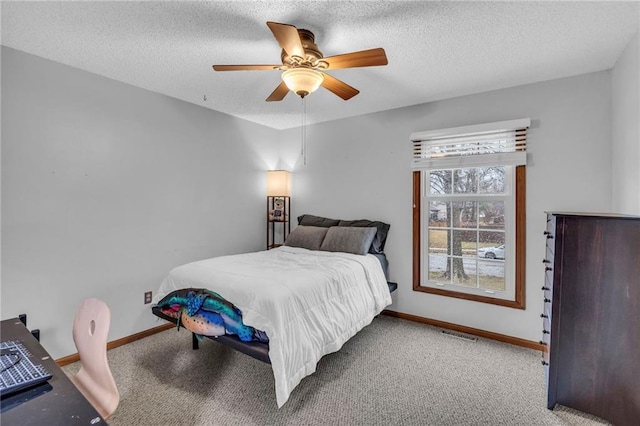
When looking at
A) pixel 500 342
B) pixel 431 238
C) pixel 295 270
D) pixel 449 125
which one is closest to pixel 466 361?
pixel 500 342

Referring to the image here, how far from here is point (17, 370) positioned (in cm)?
105

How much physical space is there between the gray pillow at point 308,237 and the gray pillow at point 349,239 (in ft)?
0.28

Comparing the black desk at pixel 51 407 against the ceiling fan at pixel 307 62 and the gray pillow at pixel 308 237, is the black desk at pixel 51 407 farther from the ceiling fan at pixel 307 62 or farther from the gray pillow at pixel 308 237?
the gray pillow at pixel 308 237

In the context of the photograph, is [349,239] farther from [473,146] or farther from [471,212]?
[473,146]

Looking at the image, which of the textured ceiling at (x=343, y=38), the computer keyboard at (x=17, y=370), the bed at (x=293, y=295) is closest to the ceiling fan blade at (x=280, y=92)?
the textured ceiling at (x=343, y=38)

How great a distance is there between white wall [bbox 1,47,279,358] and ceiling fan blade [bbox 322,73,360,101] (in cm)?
187

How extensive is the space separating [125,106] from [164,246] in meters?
1.38

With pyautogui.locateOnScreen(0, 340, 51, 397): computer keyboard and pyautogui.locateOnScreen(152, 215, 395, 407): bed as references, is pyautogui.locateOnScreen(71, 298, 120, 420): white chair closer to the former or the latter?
pyautogui.locateOnScreen(0, 340, 51, 397): computer keyboard

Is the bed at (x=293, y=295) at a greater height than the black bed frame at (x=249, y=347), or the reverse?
the bed at (x=293, y=295)

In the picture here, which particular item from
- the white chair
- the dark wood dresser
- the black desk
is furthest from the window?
the black desk

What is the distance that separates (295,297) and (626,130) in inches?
103

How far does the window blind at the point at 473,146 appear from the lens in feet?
9.25

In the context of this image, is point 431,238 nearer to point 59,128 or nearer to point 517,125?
point 517,125

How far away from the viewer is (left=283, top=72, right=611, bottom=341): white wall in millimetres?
2576
